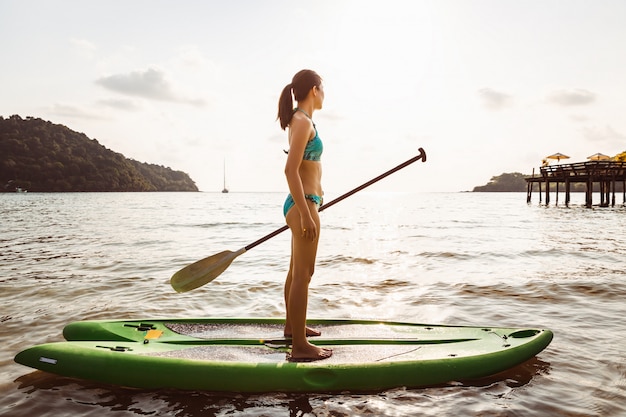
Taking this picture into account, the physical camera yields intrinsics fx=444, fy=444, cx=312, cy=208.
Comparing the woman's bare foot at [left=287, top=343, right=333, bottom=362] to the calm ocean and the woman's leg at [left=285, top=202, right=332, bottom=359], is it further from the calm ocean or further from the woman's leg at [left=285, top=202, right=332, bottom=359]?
the calm ocean

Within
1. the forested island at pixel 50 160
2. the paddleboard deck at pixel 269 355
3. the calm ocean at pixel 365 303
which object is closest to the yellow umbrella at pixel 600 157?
the calm ocean at pixel 365 303

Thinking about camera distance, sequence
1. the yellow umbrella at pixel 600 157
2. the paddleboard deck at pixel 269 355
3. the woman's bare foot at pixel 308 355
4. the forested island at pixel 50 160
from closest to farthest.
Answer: the paddleboard deck at pixel 269 355 < the woman's bare foot at pixel 308 355 < the yellow umbrella at pixel 600 157 < the forested island at pixel 50 160

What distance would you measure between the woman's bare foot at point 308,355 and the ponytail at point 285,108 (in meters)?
1.84

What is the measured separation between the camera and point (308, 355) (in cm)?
368

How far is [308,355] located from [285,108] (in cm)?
204

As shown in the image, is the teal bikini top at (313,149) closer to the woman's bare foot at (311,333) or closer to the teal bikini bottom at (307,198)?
the teal bikini bottom at (307,198)

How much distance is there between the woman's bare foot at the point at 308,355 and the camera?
3649mm

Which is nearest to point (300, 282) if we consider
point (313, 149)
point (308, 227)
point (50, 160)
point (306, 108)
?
point (308, 227)

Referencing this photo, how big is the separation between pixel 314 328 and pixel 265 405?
1.29m

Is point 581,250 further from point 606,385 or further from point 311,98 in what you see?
point 311,98

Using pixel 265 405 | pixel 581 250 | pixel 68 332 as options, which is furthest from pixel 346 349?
pixel 581 250

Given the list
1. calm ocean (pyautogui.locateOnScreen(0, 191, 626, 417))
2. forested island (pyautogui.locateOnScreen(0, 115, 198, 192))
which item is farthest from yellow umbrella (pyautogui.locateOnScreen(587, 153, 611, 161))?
forested island (pyautogui.locateOnScreen(0, 115, 198, 192))

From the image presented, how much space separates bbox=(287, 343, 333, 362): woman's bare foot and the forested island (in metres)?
127

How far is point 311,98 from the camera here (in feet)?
11.9
